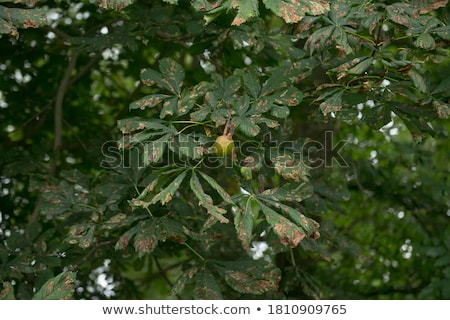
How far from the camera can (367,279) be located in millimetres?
4270

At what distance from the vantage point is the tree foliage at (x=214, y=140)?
190cm

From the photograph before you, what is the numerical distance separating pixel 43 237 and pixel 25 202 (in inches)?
33.2

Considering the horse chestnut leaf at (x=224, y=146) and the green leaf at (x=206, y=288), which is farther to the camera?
the green leaf at (x=206, y=288)

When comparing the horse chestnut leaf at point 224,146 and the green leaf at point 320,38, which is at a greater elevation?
the green leaf at point 320,38

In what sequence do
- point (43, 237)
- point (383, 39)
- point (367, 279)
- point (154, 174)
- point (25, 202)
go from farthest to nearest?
point (367, 279) < point (25, 202) < point (43, 237) < point (154, 174) < point (383, 39)

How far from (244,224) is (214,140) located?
0.27 meters

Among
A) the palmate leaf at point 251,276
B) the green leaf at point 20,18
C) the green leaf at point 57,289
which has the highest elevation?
the green leaf at point 20,18

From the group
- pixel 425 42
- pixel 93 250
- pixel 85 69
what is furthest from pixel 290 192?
pixel 85 69

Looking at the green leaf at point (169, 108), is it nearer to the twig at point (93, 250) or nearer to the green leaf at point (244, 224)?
the green leaf at point (244, 224)

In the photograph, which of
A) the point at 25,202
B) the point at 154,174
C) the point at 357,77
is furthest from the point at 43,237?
the point at 357,77

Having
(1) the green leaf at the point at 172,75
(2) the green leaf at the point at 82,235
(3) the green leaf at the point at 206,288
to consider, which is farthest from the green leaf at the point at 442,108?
(2) the green leaf at the point at 82,235

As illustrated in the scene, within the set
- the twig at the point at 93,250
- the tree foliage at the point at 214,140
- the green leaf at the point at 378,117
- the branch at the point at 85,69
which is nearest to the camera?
the tree foliage at the point at 214,140

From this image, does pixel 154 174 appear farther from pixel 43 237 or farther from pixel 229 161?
pixel 43 237

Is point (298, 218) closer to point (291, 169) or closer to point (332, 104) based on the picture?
point (291, 169)
